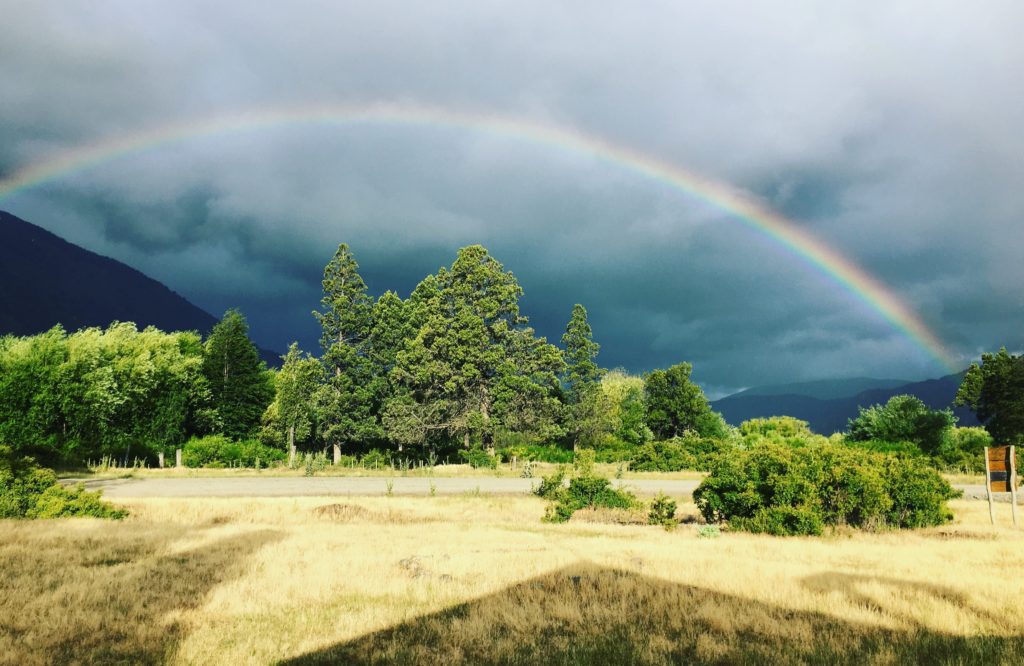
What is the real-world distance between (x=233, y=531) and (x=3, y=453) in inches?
380

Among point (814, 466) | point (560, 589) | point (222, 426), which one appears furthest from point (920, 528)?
point (222, 426)

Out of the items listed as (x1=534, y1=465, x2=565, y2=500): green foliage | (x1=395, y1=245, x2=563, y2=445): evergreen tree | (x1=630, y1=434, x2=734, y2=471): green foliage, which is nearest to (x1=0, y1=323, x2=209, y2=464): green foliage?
(x1=395, y1=245, x2=563, y2=445): evergreen tree

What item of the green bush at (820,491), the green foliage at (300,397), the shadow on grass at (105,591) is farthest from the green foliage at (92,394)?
the green bush at (820,491)

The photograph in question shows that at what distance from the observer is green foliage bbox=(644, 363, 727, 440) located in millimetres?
67562

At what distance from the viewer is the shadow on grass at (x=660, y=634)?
239 inches

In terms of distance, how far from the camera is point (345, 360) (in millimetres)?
50094

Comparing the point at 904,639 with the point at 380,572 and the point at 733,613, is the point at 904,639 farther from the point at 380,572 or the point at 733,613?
the point at 380,572

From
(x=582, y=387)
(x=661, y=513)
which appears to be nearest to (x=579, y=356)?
(x=582, y=387)

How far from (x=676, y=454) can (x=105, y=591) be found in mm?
40598

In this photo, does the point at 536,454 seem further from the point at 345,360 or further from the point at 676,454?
the point at 345,360

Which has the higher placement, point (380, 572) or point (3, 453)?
point (3, 453)

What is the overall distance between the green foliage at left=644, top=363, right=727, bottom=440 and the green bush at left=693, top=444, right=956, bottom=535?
52307 millimetres

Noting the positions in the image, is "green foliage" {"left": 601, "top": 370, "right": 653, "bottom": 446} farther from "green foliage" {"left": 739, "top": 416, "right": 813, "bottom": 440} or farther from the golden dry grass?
the golden dry grass

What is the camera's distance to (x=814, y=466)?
15.2m
